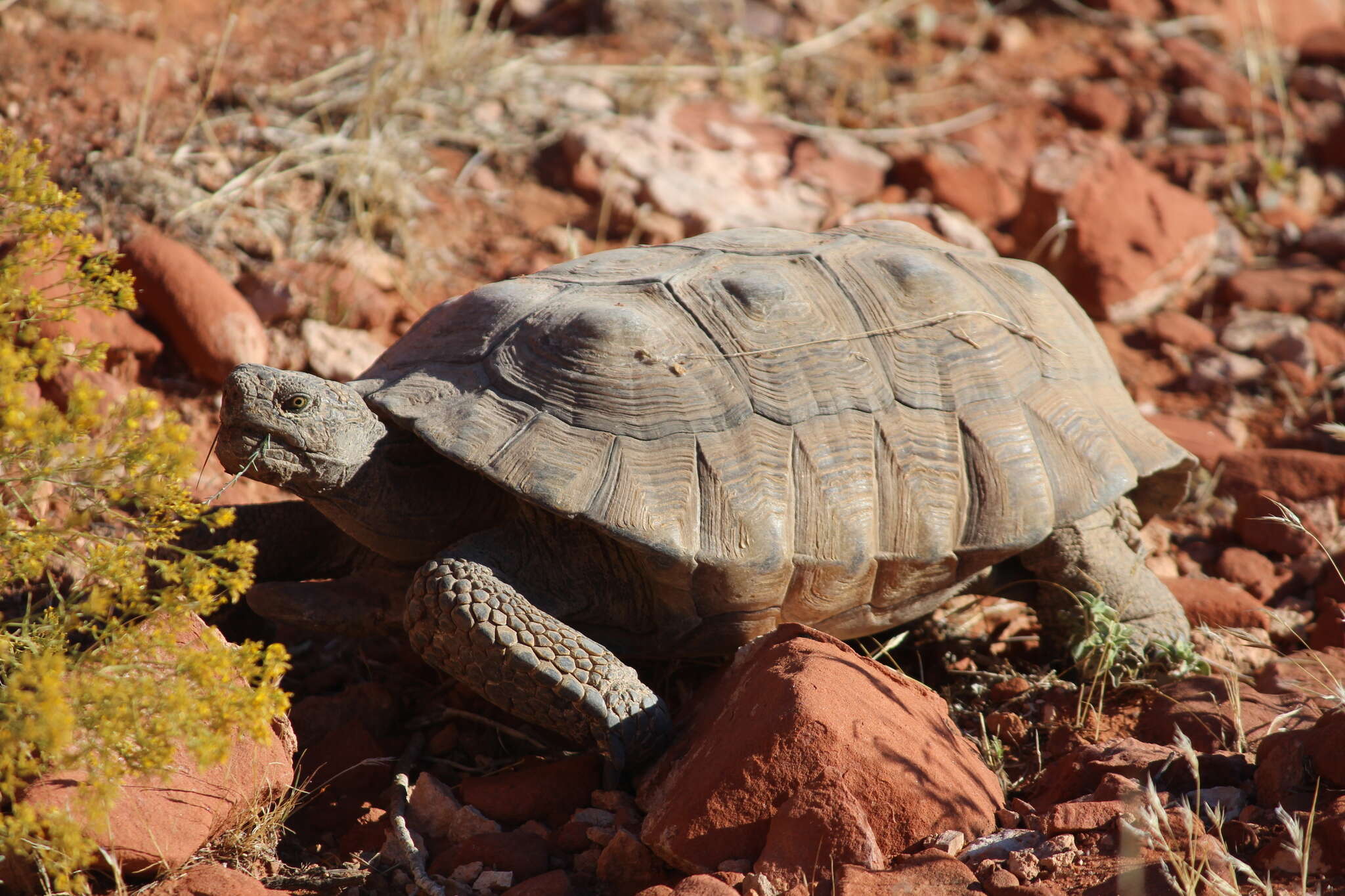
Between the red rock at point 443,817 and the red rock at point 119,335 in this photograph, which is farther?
the red rock at point 119,335

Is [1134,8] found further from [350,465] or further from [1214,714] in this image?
[350,465]

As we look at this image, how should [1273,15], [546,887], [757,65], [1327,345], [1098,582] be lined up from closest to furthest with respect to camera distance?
[546,887]
[1098,582]
[1327,345]
[757,65]
[1273,15]

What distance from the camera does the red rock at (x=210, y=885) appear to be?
2.46 m

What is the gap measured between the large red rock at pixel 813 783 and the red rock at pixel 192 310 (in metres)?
2.76

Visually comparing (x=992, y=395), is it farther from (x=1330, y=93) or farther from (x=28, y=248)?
(x=1330, y=93)

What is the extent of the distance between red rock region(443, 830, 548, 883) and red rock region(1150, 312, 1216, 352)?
14.9 feet

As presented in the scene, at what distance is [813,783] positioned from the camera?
8.17 feet

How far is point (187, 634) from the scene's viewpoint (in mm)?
2873

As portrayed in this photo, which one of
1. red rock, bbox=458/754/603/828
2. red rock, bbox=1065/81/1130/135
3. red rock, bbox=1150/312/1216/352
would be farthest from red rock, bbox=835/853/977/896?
red rock, bbox=1065/81/1130/135

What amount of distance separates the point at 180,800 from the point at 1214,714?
2783 millimetres

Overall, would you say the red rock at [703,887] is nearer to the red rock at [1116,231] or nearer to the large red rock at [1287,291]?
the red rock at [1116,231]

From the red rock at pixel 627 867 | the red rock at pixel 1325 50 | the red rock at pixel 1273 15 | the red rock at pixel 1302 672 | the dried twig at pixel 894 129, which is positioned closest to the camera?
the red rock at pixel 627 867

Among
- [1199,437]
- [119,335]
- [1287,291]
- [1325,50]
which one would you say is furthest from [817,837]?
[1325,50]

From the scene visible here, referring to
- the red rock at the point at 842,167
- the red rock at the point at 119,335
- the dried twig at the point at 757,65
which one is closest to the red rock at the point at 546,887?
the red rock at the point at 119,335
